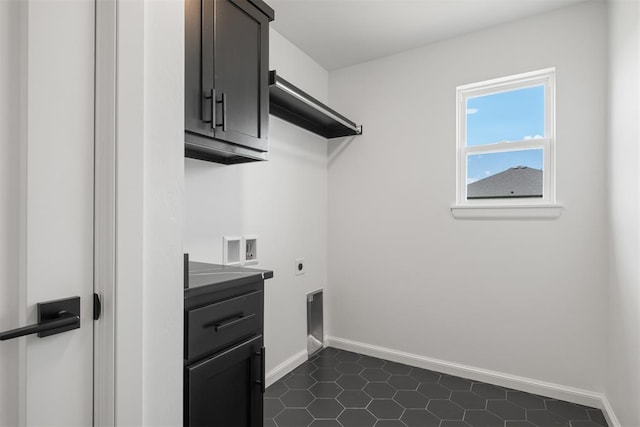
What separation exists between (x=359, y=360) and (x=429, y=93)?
225 centimetres

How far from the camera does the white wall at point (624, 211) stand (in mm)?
1643

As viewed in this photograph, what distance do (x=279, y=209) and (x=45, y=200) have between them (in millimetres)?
1779

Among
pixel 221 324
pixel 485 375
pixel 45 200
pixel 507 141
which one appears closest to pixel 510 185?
pixel 507 141

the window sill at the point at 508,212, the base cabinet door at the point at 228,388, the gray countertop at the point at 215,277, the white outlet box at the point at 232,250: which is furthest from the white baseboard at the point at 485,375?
the gray countertop at the point at 215,277

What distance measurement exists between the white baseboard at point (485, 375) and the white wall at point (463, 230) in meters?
0.04

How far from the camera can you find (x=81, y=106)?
3.11 feet

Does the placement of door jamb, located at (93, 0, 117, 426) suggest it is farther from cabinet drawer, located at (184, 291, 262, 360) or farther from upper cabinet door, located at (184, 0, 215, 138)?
upper cabinet door, located at (184, 0, 215, 138)

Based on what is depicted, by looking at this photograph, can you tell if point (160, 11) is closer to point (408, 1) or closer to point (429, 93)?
point (408, 1)

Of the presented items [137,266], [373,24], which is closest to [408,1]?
[373,24]

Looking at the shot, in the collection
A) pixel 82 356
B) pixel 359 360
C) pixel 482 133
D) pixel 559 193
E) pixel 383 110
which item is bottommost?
pixel 359 360

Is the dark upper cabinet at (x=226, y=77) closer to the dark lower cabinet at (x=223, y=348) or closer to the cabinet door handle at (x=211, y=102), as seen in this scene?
the cabinet door handle at (x=211, y=102)

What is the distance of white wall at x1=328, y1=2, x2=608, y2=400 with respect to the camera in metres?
2.24

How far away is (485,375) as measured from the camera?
2527mm

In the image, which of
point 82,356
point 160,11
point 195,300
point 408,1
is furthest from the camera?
point 408,1
